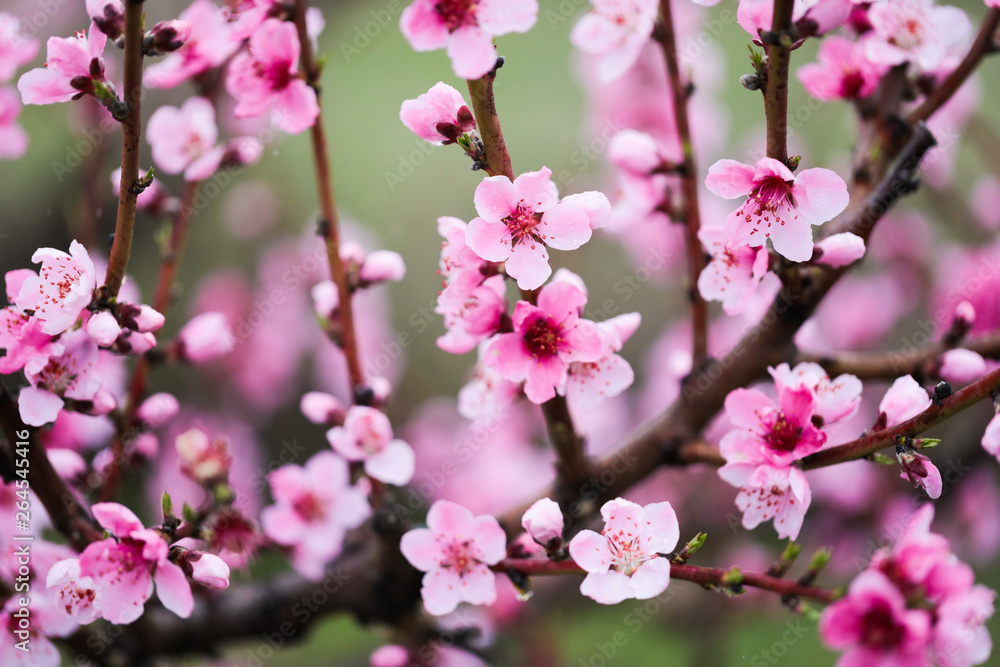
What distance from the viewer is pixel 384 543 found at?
78 cm

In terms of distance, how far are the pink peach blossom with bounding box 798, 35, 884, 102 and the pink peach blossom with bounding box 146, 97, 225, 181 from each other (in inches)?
24.3

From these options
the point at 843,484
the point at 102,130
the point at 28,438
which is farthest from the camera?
the point at 843,484

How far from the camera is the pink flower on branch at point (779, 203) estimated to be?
22.0 inches

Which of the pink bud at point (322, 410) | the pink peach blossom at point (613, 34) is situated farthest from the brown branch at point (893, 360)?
the pink bud at point (322, 410)

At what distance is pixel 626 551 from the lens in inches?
22.3

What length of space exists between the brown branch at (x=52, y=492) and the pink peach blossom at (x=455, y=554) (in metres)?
0.27

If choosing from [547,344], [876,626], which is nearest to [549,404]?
[547,344]

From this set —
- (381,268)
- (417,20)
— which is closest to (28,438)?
(381,268)

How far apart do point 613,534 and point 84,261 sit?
0.44m

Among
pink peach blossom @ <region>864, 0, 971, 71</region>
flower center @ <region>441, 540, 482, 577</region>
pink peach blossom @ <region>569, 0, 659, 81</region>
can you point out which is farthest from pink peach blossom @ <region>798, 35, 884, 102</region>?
flower center @ <region>441, 540, 482, 577</region>

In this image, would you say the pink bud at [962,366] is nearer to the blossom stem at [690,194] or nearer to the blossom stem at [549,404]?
the blossom stem at [690,194]

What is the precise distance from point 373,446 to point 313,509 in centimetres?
17

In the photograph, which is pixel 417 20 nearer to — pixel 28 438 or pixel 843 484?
pixel 28 438

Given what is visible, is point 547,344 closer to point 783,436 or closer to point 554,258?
point 783,436
